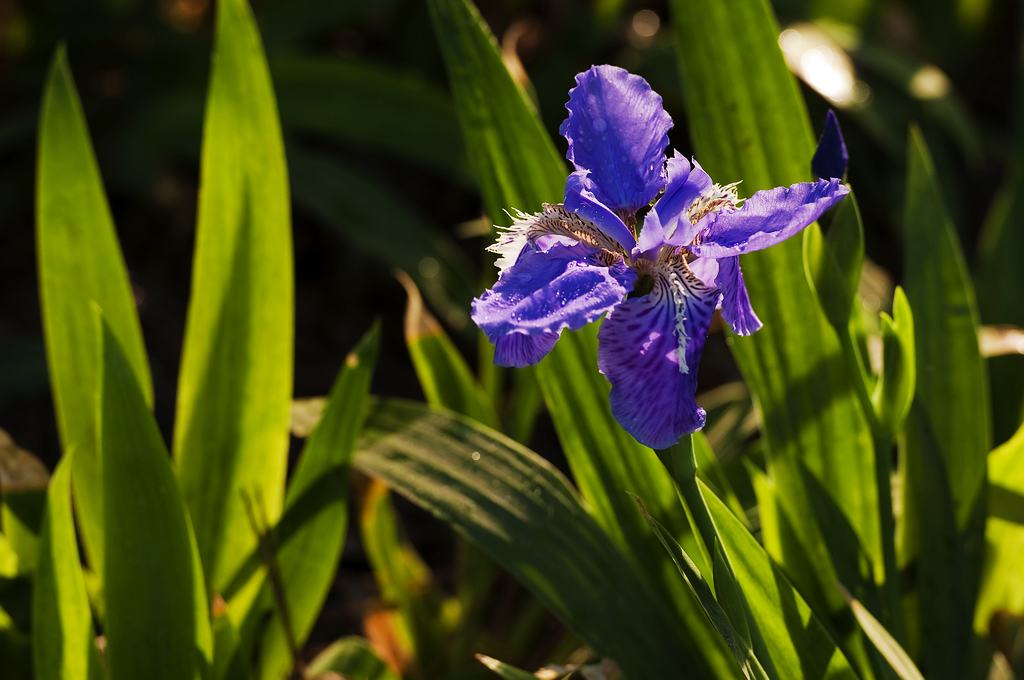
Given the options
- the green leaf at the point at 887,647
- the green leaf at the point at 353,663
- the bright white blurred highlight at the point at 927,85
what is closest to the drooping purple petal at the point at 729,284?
the green leaf at the point at 887,647

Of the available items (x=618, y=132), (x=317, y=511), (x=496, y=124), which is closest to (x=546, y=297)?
(x=618, y=132)

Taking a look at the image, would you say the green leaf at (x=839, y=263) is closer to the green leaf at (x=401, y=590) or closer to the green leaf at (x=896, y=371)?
the green leaf at (x=896, y=371)

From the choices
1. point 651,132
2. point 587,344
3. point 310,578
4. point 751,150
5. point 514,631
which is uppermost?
point 651,132

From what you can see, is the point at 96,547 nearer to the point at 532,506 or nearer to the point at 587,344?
the point at 532,506

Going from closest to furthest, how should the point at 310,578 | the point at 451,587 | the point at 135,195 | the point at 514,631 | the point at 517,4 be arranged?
the point at 310,578 < the point at 514,631 < the point at 451,587 < the point at 135,195 < the point at 517,4

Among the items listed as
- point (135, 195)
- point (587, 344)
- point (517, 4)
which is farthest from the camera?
point (517, 4)

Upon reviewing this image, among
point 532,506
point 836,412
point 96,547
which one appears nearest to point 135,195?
point 96,547

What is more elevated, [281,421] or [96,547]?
[281,421]
